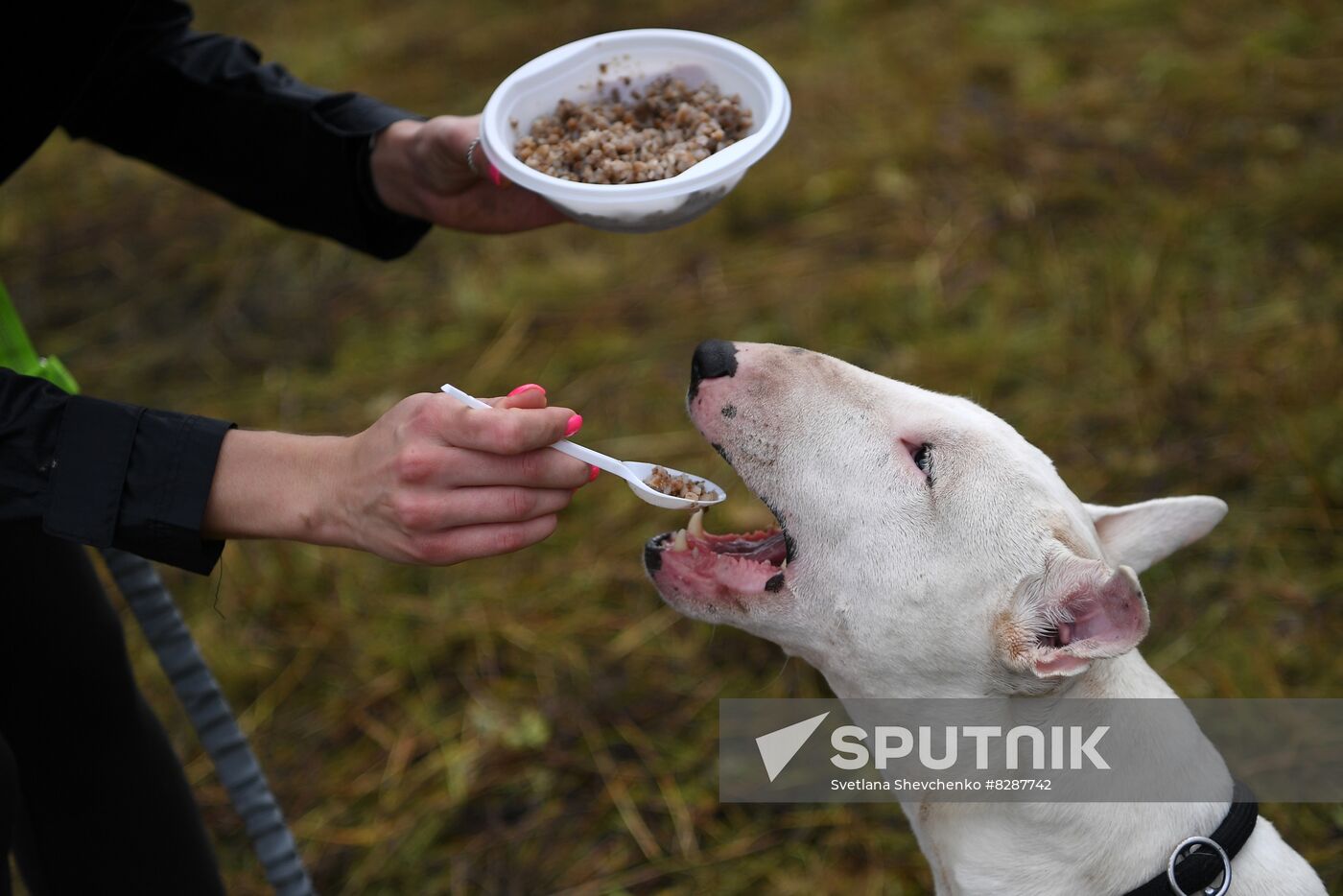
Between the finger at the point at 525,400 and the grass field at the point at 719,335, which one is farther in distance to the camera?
the grass field at the point at 719,335

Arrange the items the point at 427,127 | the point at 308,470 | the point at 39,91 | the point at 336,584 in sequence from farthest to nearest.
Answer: the point at 336,584 → the point at 427,127 → the point at 39,91 → the point at 308,470

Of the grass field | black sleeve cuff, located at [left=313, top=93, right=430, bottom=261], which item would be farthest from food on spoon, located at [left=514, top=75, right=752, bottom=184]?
the grass field

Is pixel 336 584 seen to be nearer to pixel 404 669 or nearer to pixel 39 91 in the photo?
pixel 404 669

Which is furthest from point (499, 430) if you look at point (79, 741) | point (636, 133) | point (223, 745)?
point (223, 745)

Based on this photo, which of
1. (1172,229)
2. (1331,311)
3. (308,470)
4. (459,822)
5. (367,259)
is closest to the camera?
(308,470)

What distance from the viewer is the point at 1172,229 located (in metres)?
4.22

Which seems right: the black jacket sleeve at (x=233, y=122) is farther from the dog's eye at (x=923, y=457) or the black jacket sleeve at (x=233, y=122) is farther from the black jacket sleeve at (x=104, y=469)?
the dog's eye at (x=923, y=457)

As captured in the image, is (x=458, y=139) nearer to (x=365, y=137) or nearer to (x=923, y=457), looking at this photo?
(x=365, y=137)

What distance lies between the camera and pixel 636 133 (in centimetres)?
196

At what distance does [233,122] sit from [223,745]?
4.34ft

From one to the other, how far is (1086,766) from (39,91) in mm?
2065

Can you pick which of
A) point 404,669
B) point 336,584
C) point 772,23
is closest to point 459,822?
point 404,669

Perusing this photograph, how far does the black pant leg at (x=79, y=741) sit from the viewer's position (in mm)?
1976

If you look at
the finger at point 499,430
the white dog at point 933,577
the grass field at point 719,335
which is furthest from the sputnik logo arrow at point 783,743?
the finger at point 499,430
